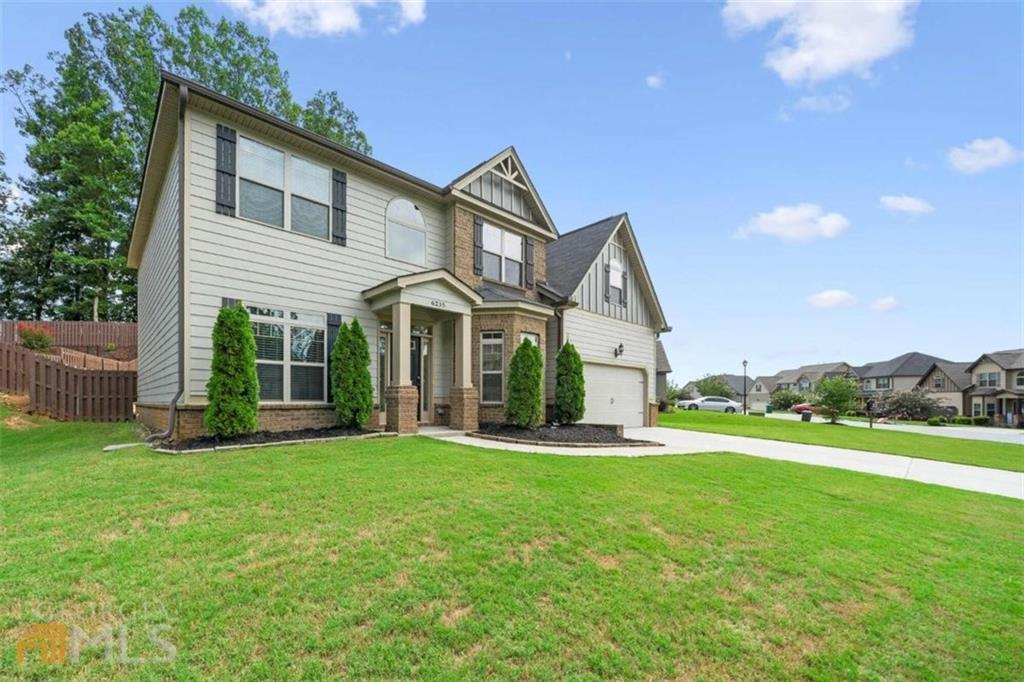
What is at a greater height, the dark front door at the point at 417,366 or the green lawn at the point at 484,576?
the dark front door at the point at 417,366

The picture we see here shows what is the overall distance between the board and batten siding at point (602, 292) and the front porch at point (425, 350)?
5.11m

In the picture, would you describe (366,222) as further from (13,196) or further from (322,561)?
(13,196)

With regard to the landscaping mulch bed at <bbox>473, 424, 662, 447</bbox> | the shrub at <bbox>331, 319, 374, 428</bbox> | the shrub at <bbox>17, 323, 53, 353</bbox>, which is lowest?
the landscaping mulch bed at <bbox>473, 424, 662, 447</bbox>

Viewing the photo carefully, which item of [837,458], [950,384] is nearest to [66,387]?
[837,458]

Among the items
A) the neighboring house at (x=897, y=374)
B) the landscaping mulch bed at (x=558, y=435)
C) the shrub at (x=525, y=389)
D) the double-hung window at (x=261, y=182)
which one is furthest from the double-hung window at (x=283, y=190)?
the neighboring house at (x=897, y=374)

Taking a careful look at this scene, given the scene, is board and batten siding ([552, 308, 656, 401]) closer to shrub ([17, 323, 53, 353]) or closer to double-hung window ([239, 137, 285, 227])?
double-hung window ([239, 137, 285, 227])

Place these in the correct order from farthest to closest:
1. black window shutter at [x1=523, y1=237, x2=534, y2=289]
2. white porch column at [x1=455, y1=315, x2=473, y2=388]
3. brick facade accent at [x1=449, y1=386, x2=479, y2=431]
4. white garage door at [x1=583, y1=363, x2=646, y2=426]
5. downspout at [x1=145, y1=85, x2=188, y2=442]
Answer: white garage door at [x1=583, y1=363, x2=646, y2=426], black window shutter at [x1=523, y1=237, x2=534, y2=289], white porch column at [x1=455, y1=315, x2=473, y2=388], brick facade accent at [x1=449, y1=386, x2=479, y2=431], downspout at [x1=145, y1=85, x2=188, y2=442]

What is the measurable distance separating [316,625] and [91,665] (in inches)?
46.4

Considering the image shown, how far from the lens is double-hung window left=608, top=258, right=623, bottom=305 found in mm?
16877

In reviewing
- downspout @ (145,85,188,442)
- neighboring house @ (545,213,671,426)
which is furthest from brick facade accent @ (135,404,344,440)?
neighboring house @ (545,213,671,426)

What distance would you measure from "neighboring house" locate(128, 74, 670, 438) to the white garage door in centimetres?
34

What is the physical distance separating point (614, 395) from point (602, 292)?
154 inches

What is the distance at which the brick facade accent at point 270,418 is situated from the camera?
790 cm

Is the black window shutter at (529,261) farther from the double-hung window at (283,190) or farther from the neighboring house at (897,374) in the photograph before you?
the neighboring house at (897,374)
